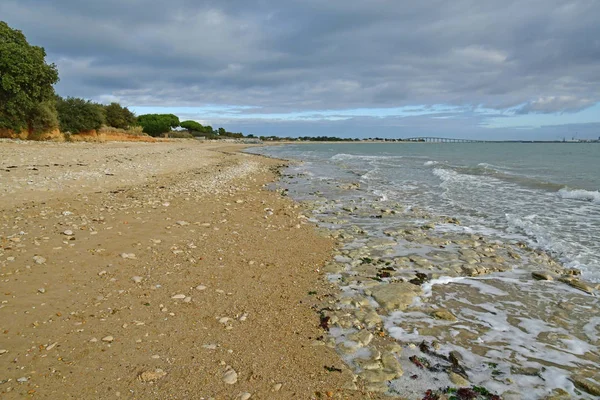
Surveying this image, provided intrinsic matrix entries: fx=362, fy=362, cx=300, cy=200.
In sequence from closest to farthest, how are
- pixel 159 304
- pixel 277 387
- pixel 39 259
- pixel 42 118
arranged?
pixel 277 387 → pixel 159 304 → pixel 39 259 → pixel 42 118

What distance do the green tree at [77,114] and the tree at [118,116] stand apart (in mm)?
13046

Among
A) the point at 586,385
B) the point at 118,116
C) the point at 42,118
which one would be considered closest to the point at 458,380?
the point at 586,385

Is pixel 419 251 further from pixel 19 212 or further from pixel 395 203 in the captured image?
pixel 19 212

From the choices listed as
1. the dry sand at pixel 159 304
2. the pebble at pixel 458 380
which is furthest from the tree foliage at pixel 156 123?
the pebble at pixel 458 380

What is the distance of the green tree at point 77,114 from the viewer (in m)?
41.9

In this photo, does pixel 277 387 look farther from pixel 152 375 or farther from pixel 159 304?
pixel 159 304

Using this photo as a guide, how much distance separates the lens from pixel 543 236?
368 inches

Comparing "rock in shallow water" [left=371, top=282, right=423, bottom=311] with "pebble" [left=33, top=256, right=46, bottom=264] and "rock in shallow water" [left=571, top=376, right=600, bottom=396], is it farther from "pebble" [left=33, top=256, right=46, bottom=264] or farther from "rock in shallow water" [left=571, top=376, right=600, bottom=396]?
"pebble" [left=33, top=256, right=46, bottom=264]

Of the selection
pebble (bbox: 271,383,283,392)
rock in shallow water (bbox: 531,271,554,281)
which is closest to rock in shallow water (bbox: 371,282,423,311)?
pebble (bbox: 271,383,283,392)

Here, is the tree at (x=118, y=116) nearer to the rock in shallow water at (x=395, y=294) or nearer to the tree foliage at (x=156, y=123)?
the tree foliage at (x=156, y=123)

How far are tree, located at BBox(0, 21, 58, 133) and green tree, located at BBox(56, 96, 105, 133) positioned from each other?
10574 millimetres

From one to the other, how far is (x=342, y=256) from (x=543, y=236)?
5.69m

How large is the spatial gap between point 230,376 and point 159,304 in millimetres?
1932

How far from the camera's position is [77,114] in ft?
140
